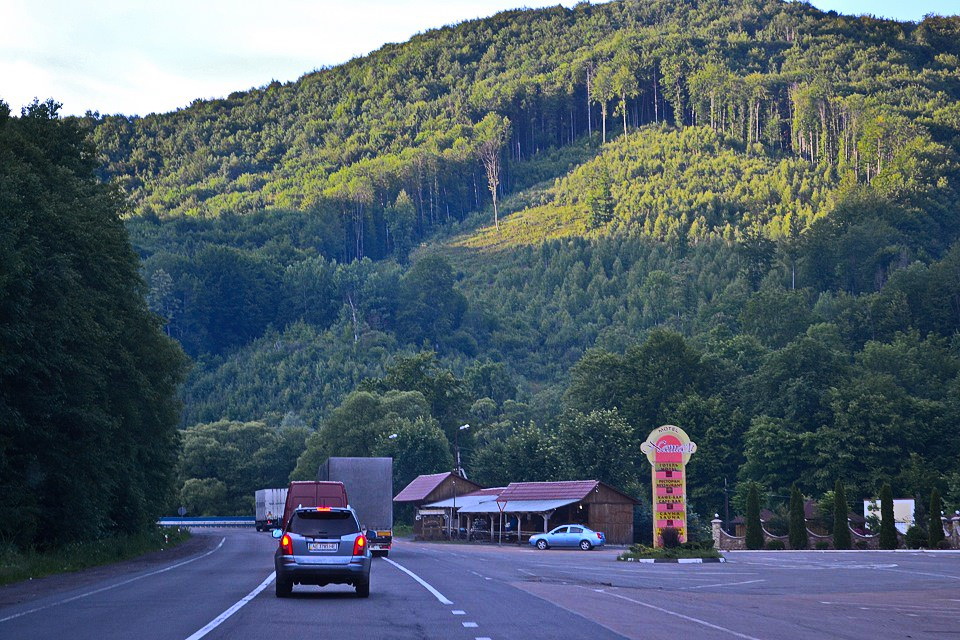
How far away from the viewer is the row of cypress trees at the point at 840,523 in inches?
2185

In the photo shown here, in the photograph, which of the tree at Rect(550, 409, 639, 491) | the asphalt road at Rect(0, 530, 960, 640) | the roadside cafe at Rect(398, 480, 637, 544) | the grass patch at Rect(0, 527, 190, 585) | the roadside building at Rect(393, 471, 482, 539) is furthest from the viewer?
the tree at Rect(550, 409, 639, 491)

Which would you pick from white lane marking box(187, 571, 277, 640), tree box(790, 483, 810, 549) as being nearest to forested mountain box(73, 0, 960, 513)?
tree box(790, 483, 810, 549)

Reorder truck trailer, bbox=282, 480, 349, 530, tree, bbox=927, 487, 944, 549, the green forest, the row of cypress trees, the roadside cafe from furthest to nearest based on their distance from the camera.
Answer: the green forest < the roadside cafe < the row of cypress trees < tree, bbox=927, 487, 944, 549 < truck trailer, bbox=282, 480, 349, 530

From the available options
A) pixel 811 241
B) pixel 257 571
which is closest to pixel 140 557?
pixel 257 571

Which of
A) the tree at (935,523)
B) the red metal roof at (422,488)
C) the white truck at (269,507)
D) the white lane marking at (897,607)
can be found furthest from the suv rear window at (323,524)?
the white truck at (269,507)

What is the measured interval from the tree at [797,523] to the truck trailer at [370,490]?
26.6 meters

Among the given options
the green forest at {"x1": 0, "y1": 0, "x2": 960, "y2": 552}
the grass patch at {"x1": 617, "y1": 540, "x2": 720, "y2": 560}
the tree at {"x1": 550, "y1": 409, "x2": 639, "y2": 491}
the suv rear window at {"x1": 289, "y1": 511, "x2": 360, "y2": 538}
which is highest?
the green forest at {"x1": 0, "y1": 0, "x2": 960, "y2": 552}

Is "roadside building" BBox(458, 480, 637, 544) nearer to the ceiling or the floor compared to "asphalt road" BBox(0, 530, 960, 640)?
nearer to the ceiling

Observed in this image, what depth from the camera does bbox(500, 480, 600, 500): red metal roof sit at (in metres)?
70.2

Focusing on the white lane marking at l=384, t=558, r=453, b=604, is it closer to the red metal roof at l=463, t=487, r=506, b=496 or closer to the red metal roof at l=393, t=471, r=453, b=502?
the red metal roof at l=463, t=487, r=506, b=496

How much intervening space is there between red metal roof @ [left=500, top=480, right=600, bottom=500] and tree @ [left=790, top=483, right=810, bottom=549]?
12.6 m

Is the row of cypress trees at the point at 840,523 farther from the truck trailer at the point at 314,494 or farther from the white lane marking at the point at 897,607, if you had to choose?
the white lane marking at the point at 897,607

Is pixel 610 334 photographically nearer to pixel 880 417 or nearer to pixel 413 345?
pixel 413 345

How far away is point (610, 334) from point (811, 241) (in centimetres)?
2973
